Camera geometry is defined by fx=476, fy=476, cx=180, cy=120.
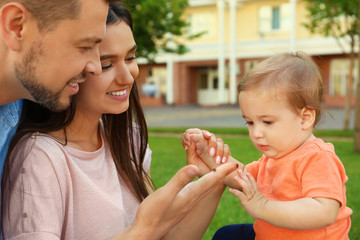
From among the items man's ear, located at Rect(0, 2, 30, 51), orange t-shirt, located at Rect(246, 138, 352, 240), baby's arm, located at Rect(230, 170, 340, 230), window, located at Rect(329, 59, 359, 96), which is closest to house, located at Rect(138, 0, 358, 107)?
window, located at Rect(329, 59, 359, 96)

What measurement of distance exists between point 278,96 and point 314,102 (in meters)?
0.15

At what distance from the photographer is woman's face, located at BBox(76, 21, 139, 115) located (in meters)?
1.91

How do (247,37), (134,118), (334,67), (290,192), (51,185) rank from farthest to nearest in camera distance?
1. (247,37)
2. (334,67)
3. (134,118)
4. (290,192)
5. (51,185)

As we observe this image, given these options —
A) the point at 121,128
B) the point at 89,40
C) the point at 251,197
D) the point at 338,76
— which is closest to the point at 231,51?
the point at 338,76

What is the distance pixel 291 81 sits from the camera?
1.89 metres

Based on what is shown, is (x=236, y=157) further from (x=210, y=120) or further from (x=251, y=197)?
(x=210, y=120)

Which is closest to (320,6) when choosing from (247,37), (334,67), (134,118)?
(134,118)

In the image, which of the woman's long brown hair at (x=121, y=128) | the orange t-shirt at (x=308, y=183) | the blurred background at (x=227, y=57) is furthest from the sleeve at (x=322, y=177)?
the blurred background at (x=227, y=57)

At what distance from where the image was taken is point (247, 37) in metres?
26.1

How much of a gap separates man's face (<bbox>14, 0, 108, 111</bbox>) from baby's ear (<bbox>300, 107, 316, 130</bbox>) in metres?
0.84

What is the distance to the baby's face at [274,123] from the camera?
6.17 feet

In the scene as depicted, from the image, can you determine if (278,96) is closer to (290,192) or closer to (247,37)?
(290,192)

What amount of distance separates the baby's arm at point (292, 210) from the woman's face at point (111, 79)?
2.01 ft

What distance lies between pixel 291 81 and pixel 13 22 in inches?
41.7
